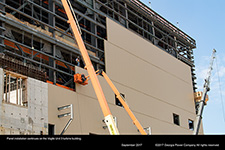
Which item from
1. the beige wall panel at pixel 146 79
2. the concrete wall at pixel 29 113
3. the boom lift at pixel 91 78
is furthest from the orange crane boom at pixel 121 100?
the concrete wall at pixel 29 113

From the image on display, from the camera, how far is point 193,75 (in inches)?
2847

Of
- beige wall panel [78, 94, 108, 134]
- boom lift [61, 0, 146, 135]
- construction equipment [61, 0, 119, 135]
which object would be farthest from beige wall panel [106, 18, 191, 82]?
beige wall panel [78, 94, 108, 134]

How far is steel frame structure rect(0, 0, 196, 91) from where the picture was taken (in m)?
40.4

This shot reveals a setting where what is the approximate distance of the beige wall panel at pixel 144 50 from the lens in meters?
52.5

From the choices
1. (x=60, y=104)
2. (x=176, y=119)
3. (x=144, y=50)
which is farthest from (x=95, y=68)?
(x=176, y=119)

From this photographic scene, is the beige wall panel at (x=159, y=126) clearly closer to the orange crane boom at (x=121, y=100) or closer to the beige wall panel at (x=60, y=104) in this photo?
the orange crane boom at (x=121, y=100)

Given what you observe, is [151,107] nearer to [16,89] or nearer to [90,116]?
[90,116]

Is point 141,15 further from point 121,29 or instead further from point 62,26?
point 62,26

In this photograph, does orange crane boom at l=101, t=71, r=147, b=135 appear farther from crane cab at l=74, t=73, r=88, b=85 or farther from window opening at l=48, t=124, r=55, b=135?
window opening at l=48, t=124, r=55, b=135

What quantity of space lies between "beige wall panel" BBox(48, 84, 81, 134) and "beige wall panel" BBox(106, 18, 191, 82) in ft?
42.6

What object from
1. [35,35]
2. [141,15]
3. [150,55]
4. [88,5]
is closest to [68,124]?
[35,35]

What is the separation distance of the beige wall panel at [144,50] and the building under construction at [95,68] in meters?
0.14

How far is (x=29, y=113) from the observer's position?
1367 inches

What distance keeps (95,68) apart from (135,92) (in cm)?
725
